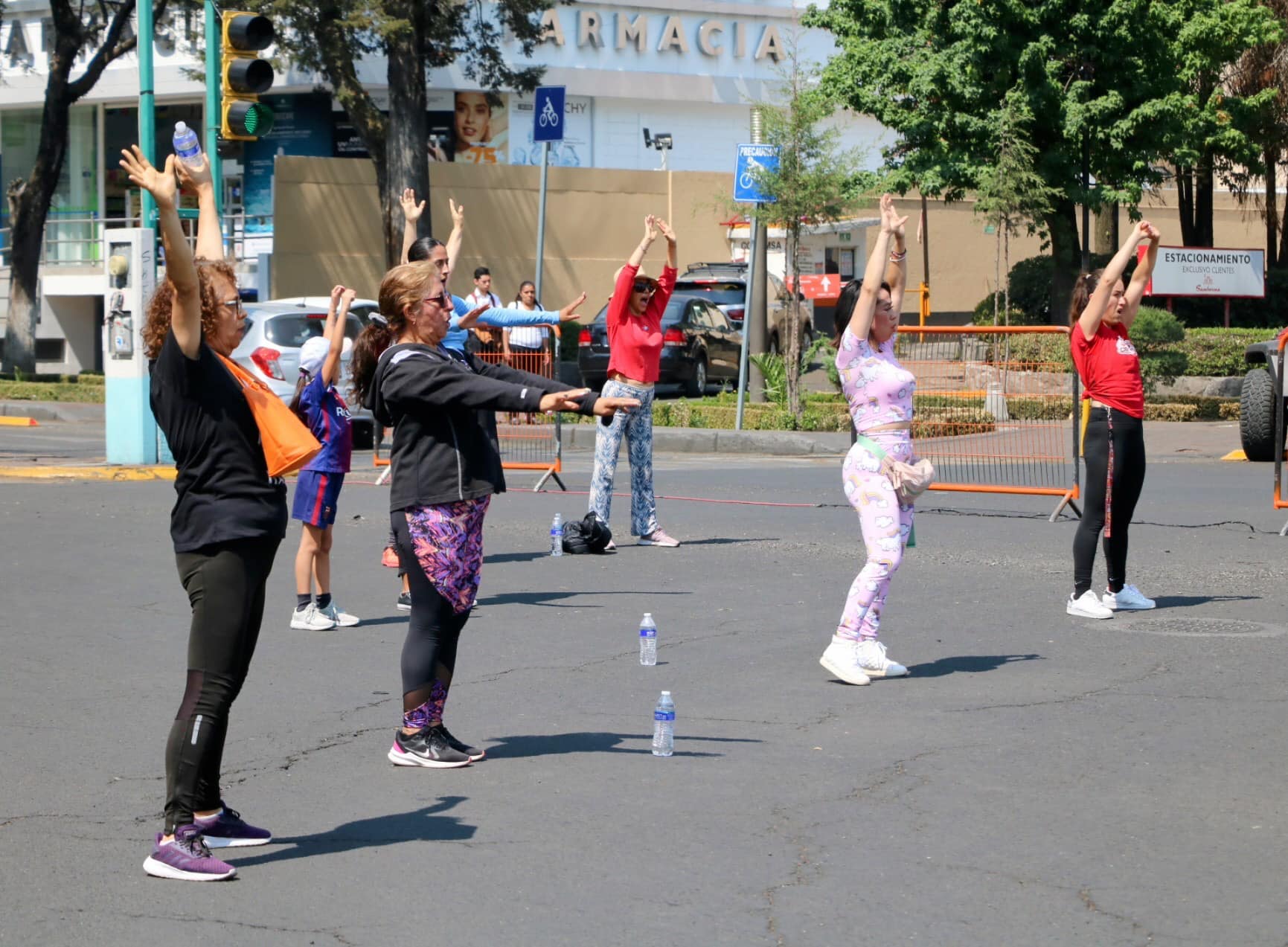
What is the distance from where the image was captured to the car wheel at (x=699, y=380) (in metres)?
27.4

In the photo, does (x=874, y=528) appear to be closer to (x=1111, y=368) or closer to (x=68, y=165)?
(x=1111, y=368)

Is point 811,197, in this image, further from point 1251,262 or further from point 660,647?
point 660,647

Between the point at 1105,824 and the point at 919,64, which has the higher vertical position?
the point at 919,64

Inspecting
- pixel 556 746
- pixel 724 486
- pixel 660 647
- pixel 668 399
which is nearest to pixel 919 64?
pixel 668 399

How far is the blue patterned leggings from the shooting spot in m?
12.2

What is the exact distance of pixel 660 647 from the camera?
8.73 meters

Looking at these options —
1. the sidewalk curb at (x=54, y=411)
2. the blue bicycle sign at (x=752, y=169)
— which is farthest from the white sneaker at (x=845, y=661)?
the sidewalk curb at (x=54, y=411)

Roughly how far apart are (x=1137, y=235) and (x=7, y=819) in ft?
21.2

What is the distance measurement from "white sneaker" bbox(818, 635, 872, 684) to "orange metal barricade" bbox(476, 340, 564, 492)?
9479 millimetres

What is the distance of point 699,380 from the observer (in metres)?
27.5

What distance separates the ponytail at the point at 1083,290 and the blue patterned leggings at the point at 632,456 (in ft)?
11.2

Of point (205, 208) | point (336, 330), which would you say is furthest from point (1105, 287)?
point (205, 208)

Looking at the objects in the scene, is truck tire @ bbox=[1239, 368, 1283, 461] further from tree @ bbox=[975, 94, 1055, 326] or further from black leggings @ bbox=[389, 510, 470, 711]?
black leggings @ bbox=[389, 510, 470, 711]

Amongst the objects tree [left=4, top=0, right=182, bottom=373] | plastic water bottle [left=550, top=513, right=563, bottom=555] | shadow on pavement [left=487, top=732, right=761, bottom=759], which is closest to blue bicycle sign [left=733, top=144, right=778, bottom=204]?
plastic water bottle [left=550, top=513, right=563, bottom=555]
